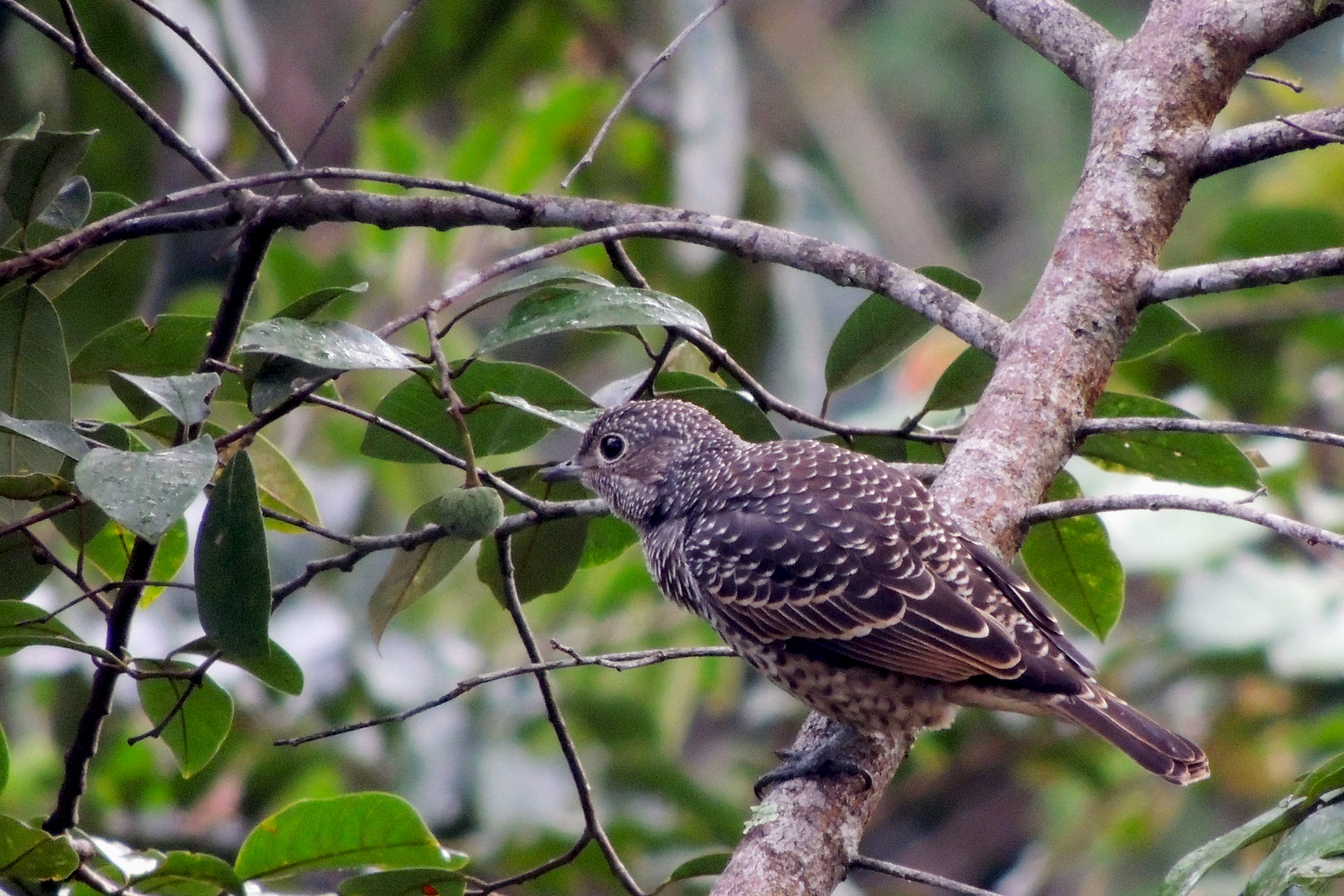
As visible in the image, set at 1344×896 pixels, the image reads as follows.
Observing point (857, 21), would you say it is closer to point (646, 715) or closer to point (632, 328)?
point (646, 715)

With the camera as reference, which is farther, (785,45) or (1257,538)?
(785,45)

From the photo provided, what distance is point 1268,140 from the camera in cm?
291

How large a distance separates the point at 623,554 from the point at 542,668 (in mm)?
1600

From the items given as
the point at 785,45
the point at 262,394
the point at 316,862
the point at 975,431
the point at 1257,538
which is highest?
the point at 785,45

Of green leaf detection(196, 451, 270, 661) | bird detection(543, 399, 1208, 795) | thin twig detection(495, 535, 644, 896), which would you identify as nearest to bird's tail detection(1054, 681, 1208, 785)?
bird detection(543, 399, 1208, 795)

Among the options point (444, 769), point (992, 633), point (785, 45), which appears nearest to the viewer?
point (992, 633)

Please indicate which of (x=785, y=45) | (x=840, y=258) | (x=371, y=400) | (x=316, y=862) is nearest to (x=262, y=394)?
(x=316, y=862)

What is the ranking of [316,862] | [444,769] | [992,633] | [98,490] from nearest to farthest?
[98,490]
[316,862]
[992,633]
[444,769]

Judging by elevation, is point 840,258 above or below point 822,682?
above

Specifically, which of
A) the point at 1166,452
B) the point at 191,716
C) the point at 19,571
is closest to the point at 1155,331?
the point at 1166,452

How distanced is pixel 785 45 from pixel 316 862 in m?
13.2

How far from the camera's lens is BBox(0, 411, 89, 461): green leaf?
84.1 inches

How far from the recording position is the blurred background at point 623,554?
5023mm

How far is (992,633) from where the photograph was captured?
325cm
